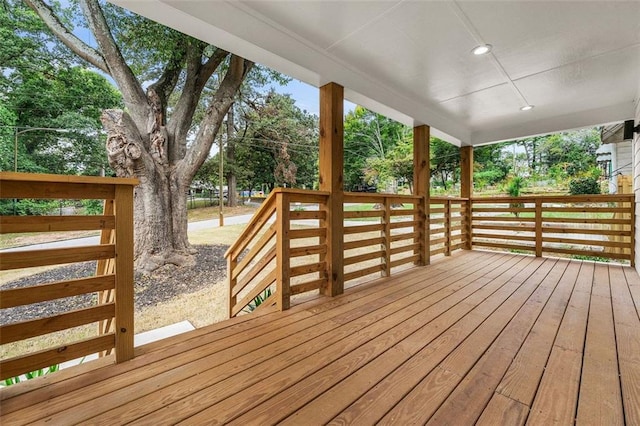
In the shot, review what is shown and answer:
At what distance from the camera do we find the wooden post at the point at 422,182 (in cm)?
359

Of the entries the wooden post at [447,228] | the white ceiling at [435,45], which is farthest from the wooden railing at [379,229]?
the white ceiling at [435,45]

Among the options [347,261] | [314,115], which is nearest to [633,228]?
[347,261]

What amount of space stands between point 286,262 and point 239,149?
7.90m

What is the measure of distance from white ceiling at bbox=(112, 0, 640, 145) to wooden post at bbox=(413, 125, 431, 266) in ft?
0.81

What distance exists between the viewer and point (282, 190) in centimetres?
210

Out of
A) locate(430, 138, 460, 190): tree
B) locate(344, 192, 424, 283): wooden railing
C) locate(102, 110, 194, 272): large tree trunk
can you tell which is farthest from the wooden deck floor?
locate(430, 138, 460, 190): tree

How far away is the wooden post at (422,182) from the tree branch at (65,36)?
18.0 ft

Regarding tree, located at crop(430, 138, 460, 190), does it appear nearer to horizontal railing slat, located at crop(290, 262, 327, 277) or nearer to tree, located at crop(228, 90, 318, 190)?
tree, located at crop(228, 90, 318, 190)

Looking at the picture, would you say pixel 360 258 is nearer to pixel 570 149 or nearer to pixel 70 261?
pixel 70 261

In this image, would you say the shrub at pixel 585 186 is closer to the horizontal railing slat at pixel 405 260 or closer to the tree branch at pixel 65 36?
the horizontal railing slat at pixel 405 260

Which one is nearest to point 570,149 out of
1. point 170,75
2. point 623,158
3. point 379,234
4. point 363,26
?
point 623,158

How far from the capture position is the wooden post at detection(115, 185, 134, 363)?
135 cm

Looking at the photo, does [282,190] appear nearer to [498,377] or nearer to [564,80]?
[498,377]

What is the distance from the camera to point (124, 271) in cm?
137
